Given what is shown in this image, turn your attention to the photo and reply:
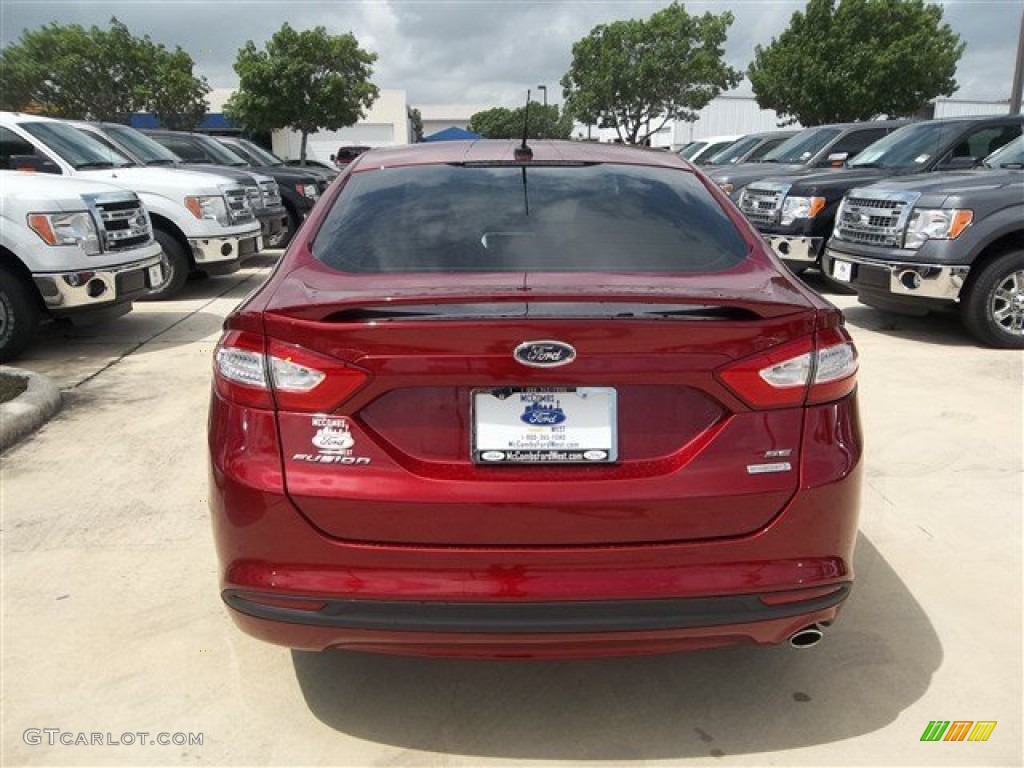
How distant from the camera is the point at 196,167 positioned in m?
11.2

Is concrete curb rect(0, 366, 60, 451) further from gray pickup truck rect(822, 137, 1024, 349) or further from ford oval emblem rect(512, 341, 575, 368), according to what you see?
gray pickup truck rect(822, 137, 1024, 349)

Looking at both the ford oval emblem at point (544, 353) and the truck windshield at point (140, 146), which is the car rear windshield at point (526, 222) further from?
the truck windshield at point (140, 146)

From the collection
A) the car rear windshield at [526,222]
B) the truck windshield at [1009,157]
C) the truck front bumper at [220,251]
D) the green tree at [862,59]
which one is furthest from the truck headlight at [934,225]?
the green tree at [862,59]

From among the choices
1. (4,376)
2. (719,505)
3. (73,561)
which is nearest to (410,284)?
(719,505)

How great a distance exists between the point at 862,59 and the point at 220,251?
25239mm

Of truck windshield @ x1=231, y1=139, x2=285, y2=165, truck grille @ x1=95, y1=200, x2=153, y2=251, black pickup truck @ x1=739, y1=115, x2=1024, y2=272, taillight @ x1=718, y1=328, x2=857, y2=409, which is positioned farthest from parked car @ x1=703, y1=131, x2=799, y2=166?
taillight @ x1=718, y1=328, x2=857, y2=409

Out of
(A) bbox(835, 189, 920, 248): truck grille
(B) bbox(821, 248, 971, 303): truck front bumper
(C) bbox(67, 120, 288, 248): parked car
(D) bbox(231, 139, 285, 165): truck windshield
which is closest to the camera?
(B) bbox(821, 248, 971, 303): truck front bumper

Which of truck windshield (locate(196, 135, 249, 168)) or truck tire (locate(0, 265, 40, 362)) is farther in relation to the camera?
truck windshield (locate(196, 135, 249, 168))

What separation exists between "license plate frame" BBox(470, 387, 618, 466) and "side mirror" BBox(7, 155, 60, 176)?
7.79 metres

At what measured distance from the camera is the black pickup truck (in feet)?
30.6

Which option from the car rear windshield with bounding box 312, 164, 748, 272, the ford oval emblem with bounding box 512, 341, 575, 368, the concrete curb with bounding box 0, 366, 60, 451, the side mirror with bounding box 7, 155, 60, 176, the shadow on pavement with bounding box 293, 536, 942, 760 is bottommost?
the shadow on pavement with bounding box 293, 536, 942, 760

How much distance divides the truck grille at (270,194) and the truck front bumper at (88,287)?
4.31 metres

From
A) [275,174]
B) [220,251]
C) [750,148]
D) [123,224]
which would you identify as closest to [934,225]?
[123,224]

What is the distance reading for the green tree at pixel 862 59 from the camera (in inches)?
1109
